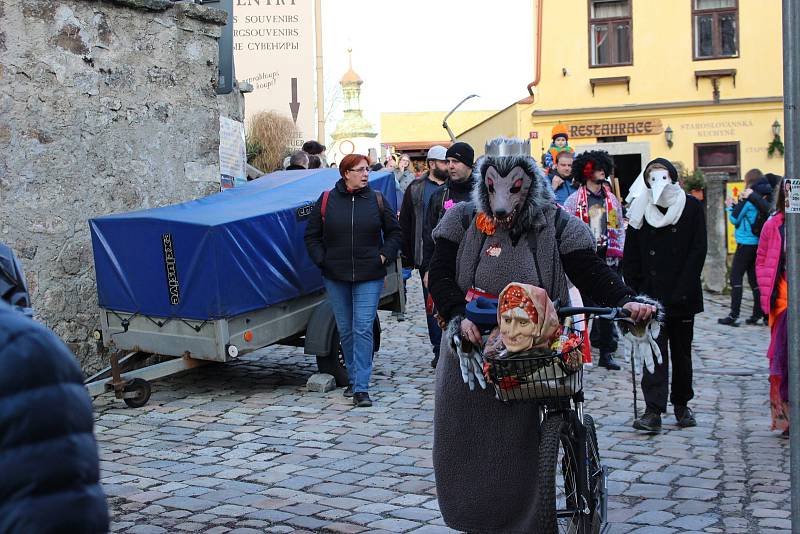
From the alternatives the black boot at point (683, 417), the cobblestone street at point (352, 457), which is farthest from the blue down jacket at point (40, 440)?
the black boot at point (683, 417)

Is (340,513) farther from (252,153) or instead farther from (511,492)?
(252,153)

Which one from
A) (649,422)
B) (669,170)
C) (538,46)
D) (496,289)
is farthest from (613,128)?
(496,289)

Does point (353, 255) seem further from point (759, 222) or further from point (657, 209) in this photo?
point (759, 222)

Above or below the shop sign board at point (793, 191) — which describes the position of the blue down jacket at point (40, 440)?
below

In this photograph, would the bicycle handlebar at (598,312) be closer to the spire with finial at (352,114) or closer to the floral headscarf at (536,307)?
the floral headscarf at (536,307)

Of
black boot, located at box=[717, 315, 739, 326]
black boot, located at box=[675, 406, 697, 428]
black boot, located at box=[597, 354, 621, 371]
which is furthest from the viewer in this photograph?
black boot, located at box=[717, 315, 739, 326]

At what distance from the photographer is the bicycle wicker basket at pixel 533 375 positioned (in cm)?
431

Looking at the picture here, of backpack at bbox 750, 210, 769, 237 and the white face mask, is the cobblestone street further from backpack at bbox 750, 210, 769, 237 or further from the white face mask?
backpack at bbox 750, 210, 769, 237

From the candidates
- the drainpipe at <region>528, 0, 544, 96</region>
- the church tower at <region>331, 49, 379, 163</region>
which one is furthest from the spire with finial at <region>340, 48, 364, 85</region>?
the drainpipe at <region>528, 0, 544, 96</region>

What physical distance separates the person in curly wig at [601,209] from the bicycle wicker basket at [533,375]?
5.84 meters

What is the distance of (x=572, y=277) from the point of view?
4.84 m

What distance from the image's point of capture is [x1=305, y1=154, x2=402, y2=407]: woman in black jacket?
349 inches

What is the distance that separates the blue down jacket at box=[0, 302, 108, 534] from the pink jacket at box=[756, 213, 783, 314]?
6.45 metres

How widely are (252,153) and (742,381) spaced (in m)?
15.4
